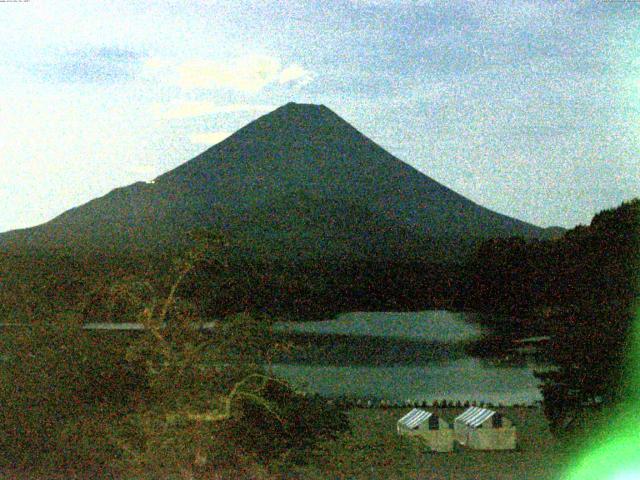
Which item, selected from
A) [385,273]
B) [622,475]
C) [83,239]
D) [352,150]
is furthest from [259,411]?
[352,150]

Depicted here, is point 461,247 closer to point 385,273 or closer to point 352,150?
point 385,273

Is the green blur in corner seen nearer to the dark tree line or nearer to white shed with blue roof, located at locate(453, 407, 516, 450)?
the dark tree line

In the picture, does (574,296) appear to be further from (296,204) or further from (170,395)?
(296,204)

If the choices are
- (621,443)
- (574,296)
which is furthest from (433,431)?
(574,296)

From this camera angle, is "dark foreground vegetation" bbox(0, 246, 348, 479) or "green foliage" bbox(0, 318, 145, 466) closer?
"dark foreground vegetation" bbox(0, 246, 348, 479)

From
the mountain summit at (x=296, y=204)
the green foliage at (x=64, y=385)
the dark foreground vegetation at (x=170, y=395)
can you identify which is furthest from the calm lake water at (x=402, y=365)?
the mountain summit at (x=296, y=204)

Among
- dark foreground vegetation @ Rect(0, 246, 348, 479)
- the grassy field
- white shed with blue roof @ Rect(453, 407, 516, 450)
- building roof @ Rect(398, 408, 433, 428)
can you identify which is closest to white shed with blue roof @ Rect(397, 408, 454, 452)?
building roof @ Rect(398, 408, 433, 428)
